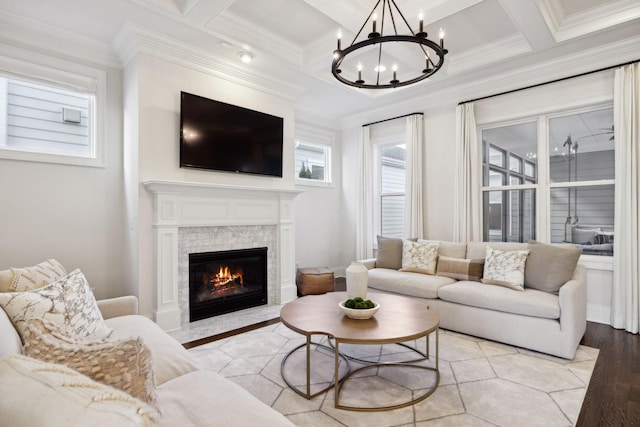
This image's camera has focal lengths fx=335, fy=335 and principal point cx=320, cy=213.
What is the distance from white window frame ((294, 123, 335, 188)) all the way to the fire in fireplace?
5.87 feet

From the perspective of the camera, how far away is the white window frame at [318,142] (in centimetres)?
547

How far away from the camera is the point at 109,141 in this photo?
3480 millimetres

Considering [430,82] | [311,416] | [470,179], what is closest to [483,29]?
[430,82]

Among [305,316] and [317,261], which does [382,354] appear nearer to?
[305,316]

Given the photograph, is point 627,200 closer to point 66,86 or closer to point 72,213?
point 72,213

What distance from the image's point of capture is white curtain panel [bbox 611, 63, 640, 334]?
10.8ft

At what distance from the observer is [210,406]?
125 centimetres

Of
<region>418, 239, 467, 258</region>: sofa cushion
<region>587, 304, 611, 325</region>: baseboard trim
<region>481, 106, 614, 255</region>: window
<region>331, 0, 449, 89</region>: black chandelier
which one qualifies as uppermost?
<region>331, 0, 449, 89</region>: black chandelier

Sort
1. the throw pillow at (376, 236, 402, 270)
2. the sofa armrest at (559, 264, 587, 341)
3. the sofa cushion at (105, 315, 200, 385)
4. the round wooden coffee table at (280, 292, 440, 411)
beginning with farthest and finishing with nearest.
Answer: the throw pillow at (376, 236, 402, 270) < the sofa armrest at (559, 264, 587, 341) < the round wooden coffee table at (280, 292, 440, 411) < the sofa cushion at (105, 315, 200, 385)

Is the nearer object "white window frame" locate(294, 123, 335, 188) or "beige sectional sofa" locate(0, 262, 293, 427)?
"beige sectional sofa" locate(0, 262, 293, 427)

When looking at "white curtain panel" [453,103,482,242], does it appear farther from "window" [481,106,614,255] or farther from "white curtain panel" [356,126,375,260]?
"white curtain panel" [356,126,375,260]

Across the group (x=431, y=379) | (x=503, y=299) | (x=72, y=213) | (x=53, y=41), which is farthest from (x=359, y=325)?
(x=53, y=41)

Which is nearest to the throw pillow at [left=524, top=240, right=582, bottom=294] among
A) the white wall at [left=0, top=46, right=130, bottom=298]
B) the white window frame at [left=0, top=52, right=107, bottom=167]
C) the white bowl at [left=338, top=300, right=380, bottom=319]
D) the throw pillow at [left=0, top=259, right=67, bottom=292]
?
the white bowl at [left=338, top=300, right=380, bottom=319]

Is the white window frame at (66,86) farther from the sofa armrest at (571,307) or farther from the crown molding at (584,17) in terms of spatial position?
the sofa armrest at (571,307)
